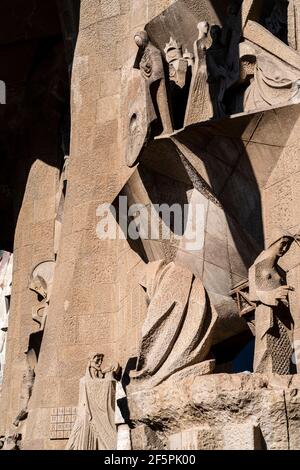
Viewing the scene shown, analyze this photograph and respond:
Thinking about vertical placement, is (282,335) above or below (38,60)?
below

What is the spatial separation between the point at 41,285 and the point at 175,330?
522cm

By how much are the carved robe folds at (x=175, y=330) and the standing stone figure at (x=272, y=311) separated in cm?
64

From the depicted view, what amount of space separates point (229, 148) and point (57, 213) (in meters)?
5.19

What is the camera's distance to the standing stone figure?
8305 mm

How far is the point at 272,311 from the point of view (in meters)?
8.54

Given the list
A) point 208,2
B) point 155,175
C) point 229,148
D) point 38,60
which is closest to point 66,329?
point 155,175

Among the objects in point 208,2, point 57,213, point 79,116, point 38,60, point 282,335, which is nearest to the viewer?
point 282,335

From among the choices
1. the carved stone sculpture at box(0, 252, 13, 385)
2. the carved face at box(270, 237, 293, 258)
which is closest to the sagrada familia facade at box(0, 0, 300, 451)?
the carved face at box(270, 237, 293, 258)

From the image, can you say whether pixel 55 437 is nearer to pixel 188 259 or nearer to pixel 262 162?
pixel 188 259

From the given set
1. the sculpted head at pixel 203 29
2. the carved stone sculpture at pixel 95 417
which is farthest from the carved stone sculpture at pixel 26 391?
the sculpted head at pixel 203 29

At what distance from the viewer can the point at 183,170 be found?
1014 centimetres

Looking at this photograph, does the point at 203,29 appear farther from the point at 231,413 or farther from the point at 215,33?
the point at 231,413

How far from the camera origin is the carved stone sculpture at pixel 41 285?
44.2 ft

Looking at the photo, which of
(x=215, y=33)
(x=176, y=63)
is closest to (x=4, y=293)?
(x=176, y=63)
